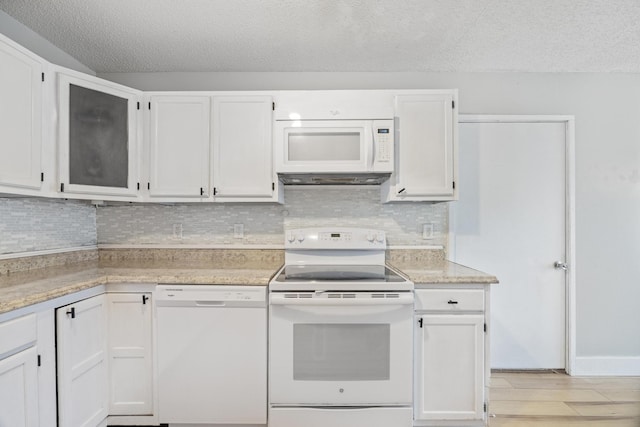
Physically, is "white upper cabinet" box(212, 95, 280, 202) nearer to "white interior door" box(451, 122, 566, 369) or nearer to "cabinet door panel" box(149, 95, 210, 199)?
"cabinet door panel" box(149, 95, 210, 199)

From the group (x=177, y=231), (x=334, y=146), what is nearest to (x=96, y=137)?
(x=177, y=231)

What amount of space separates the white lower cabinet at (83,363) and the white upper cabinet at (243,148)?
0.99m

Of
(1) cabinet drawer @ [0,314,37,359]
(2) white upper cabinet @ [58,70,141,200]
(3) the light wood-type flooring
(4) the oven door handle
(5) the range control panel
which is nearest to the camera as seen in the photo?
(1) cabinet drawer @ [0,314,37,359]

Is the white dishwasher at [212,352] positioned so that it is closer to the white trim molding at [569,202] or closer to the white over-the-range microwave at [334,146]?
the white over-the-range microwave at [334,146]

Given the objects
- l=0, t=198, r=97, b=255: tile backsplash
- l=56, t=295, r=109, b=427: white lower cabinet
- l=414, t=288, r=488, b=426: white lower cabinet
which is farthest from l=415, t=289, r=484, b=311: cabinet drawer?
l=0, t=198, r=97, b=255: tile backsplash

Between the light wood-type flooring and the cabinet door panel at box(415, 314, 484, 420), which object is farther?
the light wood-type flooring

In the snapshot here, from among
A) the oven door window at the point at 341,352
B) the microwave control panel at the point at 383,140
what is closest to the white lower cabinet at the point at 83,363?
the oven door window at the point at 341,352

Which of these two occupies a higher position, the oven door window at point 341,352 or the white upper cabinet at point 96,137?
the white upper cabinet at point 96,137

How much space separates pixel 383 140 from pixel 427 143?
0.32 meters

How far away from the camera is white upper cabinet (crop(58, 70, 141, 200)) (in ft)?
6.03

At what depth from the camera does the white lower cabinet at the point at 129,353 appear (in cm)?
180

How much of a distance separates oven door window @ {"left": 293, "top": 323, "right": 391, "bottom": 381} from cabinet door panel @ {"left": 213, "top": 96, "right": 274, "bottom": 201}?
0.94 meters

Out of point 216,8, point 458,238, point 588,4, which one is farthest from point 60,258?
point 588,4

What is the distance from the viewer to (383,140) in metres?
2.06
